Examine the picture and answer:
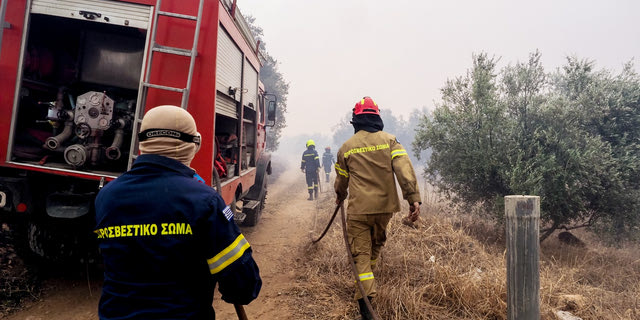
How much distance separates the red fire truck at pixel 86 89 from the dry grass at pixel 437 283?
69.0 inches

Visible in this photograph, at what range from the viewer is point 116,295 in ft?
3.90

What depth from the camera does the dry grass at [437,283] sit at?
2953 mm

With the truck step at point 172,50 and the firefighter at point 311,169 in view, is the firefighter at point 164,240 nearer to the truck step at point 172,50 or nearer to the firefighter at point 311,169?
the truck step at point 172,50

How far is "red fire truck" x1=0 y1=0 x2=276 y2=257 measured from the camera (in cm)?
290

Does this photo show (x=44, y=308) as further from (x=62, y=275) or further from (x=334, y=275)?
(x=334, y=275)

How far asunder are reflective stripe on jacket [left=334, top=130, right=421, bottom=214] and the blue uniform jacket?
1.95 m

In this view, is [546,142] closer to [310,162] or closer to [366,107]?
[366,107]

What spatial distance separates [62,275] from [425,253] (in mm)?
4410

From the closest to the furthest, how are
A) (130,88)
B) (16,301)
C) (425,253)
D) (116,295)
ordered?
(116,295), (16,301), (130,88), (425,253)

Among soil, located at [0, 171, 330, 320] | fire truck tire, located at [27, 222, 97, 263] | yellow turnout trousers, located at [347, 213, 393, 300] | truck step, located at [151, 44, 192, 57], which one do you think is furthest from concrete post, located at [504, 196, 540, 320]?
fire truck tire, located at [27, 222, 97, 263]

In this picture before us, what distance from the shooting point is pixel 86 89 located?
3.69m

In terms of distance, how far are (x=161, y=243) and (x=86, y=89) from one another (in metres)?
3.50

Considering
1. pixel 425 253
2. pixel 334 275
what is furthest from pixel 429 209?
pixel 334 275

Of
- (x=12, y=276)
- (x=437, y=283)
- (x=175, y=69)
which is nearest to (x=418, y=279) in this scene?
(x=437, y=283)
